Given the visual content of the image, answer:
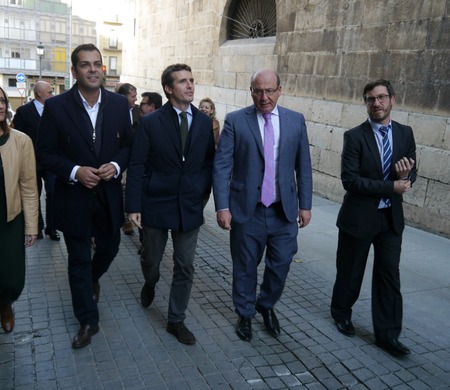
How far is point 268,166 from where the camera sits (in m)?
3.49

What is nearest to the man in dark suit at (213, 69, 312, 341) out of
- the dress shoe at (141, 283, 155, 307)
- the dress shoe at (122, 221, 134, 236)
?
the dress shoe at (141, 283, 155, 307)

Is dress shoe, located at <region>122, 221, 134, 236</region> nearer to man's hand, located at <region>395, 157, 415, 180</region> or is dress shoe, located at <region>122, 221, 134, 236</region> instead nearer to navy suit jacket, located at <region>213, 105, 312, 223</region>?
navy suit jacket, located at <region>213, 105, 312, 223</region>

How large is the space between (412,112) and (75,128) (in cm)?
511

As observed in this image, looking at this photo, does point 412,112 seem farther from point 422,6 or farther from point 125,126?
point 125,126

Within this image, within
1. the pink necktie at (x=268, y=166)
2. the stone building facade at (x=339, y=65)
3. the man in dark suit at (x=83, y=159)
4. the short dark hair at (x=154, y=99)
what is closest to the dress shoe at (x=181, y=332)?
the man in dark suit at (x=83, y=159)

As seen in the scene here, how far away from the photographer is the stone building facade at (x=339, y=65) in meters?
6.38

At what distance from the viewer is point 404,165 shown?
3.27 m

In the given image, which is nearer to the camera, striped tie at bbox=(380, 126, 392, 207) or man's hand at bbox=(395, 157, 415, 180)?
man's hand at bbox=(395, 157, 415, 180)

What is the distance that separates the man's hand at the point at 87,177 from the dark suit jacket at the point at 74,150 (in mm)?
76

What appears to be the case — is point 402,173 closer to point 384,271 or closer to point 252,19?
point 384,271

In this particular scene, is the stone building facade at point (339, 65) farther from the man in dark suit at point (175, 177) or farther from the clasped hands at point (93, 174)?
the clasped hands at point (93, 174)

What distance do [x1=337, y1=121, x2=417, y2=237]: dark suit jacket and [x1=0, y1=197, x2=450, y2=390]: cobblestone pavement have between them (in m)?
0.92

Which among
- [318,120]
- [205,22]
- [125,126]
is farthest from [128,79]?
[125,126]

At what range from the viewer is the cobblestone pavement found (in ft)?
9.90
